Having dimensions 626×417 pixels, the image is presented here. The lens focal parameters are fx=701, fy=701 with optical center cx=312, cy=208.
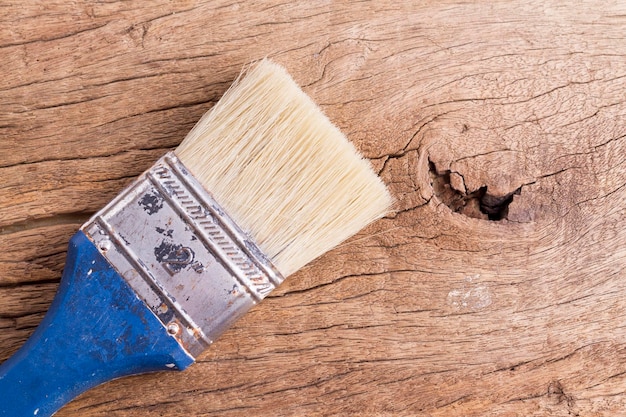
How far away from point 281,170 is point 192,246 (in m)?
0.32

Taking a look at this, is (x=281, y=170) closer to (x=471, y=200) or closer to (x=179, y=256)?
(x=179, y=256)

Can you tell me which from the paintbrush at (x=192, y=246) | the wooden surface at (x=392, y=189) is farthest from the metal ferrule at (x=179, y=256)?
the wooden surface at (x=392, y=189)

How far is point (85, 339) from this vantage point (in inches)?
70.7

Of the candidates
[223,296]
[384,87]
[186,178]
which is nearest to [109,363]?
[223,296]

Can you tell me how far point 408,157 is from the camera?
2.16 meters

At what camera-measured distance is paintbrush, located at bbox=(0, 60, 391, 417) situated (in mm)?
1794

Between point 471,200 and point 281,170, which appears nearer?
point 281,170

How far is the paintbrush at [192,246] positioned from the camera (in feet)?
5.89

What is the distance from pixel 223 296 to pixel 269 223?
8.9 inches

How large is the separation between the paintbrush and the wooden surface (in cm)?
29

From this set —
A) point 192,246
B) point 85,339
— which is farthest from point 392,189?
Answer: point 85,339

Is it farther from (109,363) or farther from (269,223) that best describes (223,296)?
(109,363)

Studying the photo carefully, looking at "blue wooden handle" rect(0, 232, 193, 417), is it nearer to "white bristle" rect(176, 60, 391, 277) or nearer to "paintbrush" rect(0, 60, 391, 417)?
"paintbrush" rect(0, 60, 391, 417)

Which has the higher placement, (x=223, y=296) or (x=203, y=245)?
(x=203, y=245)
